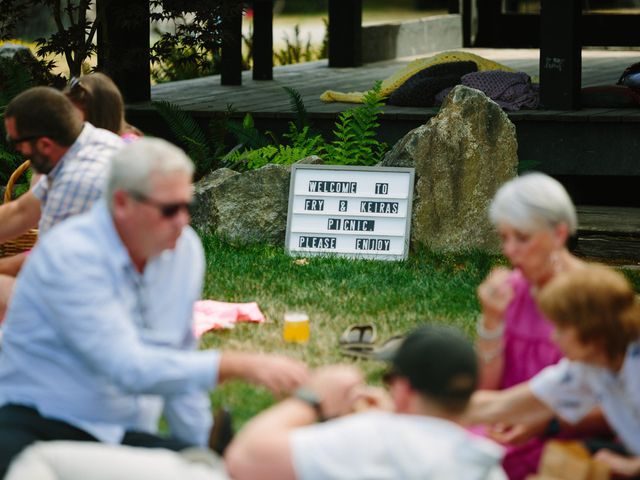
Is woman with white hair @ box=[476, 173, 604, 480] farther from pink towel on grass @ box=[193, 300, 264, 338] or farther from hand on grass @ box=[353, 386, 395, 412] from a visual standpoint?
pink towel on grass @ box=[193, 300, 264, 338]

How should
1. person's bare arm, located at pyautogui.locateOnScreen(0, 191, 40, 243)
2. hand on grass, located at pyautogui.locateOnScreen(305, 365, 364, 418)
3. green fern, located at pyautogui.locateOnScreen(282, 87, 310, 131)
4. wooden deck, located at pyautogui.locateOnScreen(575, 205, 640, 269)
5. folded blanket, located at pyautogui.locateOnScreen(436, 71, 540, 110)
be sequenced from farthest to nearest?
folded blanket, located at pyautogui.locateOnScreen(436, 71, 540, 110), green fern, located at pyautogui.locateOnScreen(282, 87, 310, 131), wooden deck, located at pyautogui.locateOnScreen(575, 205, 640, 269), person's bare arm, located at pyautogui.locateOnScreen(0, 191, 40, 243), hand on grass, located at pyautogui.locateOnScreen(305, 365, 364, 418)

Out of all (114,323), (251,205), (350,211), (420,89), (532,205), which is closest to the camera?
(114,323)

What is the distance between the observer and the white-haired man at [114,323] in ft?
11.2

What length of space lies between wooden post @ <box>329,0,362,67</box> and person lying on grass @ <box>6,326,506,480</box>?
12.4 metres

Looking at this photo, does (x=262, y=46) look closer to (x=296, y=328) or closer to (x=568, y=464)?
(x=296, y=328)

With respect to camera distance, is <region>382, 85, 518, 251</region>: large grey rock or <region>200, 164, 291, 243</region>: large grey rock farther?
<region>200, 164, 291, 243</region>: large grey rock

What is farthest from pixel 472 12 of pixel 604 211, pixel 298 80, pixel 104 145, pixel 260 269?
pixel 104 145

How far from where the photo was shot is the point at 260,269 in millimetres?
7543

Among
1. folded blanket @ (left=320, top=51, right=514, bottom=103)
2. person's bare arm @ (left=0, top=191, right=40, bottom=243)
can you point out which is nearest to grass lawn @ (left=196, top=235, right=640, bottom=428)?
person's bare arm @ (left=0, top=191, right=40, bottom=243)

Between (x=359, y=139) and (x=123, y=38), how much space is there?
2.56m

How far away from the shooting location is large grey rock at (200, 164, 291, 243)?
8.45 meters

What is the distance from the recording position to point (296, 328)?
6.00 m

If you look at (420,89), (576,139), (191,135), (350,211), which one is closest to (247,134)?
(191,135)

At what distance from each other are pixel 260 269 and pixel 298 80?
21.2 ft
